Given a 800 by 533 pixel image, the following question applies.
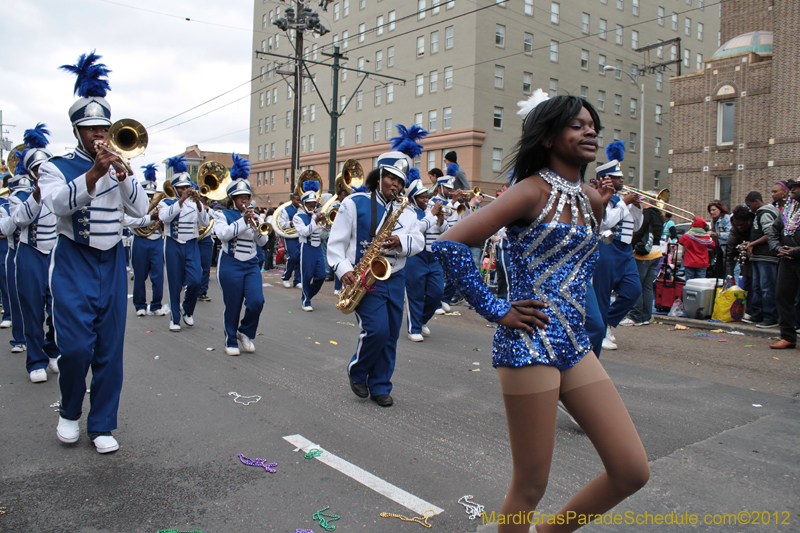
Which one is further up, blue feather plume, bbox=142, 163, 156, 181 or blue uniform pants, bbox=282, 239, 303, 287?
blue feather plume, bbox=142, 163, 156, 181

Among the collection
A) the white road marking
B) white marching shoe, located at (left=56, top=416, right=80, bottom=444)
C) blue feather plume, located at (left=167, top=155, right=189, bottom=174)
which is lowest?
the white road marking

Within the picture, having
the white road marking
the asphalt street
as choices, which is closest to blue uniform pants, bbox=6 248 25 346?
the asphalt street

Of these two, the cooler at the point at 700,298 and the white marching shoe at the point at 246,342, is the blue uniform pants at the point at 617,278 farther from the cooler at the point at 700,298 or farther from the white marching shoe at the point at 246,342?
the white marching shoe at the point at 246,342

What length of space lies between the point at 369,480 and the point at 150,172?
998 centimetres

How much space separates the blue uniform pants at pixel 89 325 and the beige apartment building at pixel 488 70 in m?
31.3

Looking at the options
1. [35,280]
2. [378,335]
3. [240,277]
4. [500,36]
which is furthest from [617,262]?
[500,36]

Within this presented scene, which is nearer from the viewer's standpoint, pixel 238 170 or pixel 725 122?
pixel 238 170

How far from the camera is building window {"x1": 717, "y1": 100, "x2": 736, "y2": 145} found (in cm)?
2903

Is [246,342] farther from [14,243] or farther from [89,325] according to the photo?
[89,325]

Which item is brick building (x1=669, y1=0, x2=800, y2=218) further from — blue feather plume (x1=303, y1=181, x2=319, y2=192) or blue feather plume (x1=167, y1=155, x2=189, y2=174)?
blue feather plume (x1=167, y1=155, x2=189, y2=174)

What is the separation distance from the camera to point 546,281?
2.42 meters

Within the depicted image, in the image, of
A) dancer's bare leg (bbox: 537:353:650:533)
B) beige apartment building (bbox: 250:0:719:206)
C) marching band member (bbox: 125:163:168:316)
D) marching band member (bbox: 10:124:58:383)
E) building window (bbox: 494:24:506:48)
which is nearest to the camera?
dancer's bare leg (bbox: 537:353:650:533)

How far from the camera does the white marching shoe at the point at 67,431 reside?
413cm

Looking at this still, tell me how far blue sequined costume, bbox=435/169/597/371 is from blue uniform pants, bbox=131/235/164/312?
8.98 metres
